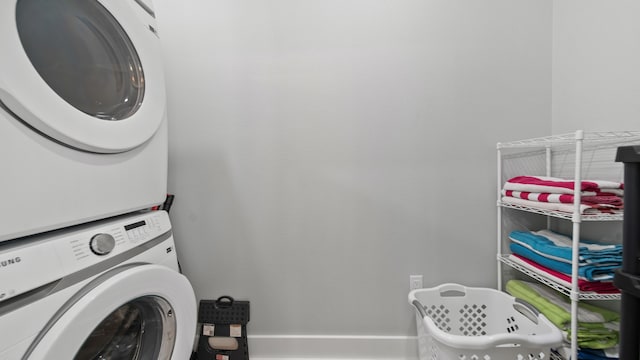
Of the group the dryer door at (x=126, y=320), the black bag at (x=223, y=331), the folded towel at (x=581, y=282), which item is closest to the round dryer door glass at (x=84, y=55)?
the dryer door at (x=126, y=320)

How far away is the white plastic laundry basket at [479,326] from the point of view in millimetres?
906

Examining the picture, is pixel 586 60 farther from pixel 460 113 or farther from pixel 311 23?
pixel 311 23

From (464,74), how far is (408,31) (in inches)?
14.2

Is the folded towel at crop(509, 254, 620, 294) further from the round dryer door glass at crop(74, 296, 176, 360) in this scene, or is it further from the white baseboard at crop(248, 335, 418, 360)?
the round dryer door glass at crop(74, 296, 176, 360)

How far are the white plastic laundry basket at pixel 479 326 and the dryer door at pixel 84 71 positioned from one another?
1.27m

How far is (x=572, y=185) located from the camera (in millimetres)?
965

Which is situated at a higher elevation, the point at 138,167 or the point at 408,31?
the point at 408,31

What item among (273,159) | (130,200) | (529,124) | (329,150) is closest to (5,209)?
(130,200)

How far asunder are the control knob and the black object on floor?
1301 millimetres

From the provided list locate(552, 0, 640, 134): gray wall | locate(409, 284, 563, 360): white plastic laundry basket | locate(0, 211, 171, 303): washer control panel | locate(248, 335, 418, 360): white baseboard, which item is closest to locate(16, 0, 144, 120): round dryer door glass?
locate(0, 211, 171, 303): washer control panel

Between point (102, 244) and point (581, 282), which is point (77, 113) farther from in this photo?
point (581, 282)

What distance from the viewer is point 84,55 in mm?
758

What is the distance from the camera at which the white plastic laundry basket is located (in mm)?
906

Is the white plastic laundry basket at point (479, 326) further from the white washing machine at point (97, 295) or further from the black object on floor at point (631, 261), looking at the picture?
the white washing machine at point (97, 295)
